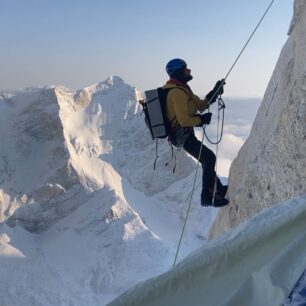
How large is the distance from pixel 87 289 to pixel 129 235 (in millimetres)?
30272

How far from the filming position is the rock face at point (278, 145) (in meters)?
8.00

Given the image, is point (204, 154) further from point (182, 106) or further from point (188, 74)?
point (188, 74)

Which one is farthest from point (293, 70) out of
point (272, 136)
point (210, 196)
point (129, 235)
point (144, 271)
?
point (129, 235)

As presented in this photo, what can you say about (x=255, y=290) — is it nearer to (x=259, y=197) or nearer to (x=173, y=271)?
(x=173, y=271)

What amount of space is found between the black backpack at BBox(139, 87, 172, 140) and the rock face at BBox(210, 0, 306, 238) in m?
1.64

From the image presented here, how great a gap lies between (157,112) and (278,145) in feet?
6.59

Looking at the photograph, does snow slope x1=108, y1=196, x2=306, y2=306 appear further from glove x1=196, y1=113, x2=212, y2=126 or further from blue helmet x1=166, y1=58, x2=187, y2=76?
blue helmet x1=166, y1=58, x2=187, y2=76

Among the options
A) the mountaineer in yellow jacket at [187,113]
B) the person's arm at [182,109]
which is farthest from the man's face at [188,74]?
the person's arm at [182,109]

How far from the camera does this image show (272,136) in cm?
898

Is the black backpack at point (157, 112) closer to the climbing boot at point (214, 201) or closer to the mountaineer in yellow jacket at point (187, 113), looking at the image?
the mountaineer in yellow jacket at point (187, 113)

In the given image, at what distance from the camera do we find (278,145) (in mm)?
8617

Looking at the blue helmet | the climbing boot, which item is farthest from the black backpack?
the climbing boot

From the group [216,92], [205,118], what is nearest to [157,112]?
[205,118]

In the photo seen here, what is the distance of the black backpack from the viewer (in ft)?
30.1
